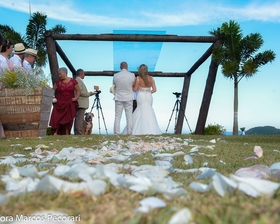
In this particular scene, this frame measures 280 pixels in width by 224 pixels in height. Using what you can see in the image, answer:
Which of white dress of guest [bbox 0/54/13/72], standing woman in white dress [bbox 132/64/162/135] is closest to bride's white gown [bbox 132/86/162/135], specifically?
standing woman in white dress [bbox 132/64/162/135]

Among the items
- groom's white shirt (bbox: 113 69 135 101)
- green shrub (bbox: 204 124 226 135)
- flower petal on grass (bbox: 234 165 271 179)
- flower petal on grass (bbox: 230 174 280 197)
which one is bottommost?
green shrub (bbox: 204 124 226 135)

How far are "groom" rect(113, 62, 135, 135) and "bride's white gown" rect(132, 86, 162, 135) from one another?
55 cm

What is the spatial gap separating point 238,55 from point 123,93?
17.4 ft

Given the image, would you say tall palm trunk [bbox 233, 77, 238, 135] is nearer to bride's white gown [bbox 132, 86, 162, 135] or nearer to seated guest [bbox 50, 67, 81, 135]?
bride's white gown [bbox 132, 86, 162, 135]

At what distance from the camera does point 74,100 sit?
8211 millimetres

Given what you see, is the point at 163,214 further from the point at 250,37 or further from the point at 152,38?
the point at 250,37

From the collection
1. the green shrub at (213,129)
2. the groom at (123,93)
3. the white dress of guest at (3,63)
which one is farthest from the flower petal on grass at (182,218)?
the green shrub at (213,129)

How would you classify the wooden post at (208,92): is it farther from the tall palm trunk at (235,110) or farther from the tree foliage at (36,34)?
the tree foliage at (36,34)

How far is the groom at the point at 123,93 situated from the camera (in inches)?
335

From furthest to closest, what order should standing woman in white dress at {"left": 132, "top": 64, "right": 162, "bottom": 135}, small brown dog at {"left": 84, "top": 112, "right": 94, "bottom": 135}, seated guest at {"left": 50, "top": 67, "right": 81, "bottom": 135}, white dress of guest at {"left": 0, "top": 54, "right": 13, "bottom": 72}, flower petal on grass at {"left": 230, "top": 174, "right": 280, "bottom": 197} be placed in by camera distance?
small brown dog at {"left": 84, "top": 112, "right": 94, "bottom": 135}
standing woman in white dress at {"left": 132, "top": 64, "right": 162, "bottom": 135}
seated guest at {"left": 50, "top": 67, "right": 81, "bottom": 135}
white dress of guest at {"left": 0, "top": 54, "right": 13, "bottom": 72}
flower petal on grass at {"left": 230, "top": 174, "right": 280, "bottom": 197}

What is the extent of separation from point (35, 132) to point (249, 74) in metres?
7.97

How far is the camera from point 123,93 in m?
8.56

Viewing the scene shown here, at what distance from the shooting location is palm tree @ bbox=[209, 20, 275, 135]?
1148 cm

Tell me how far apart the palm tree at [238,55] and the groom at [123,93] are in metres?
4.01
